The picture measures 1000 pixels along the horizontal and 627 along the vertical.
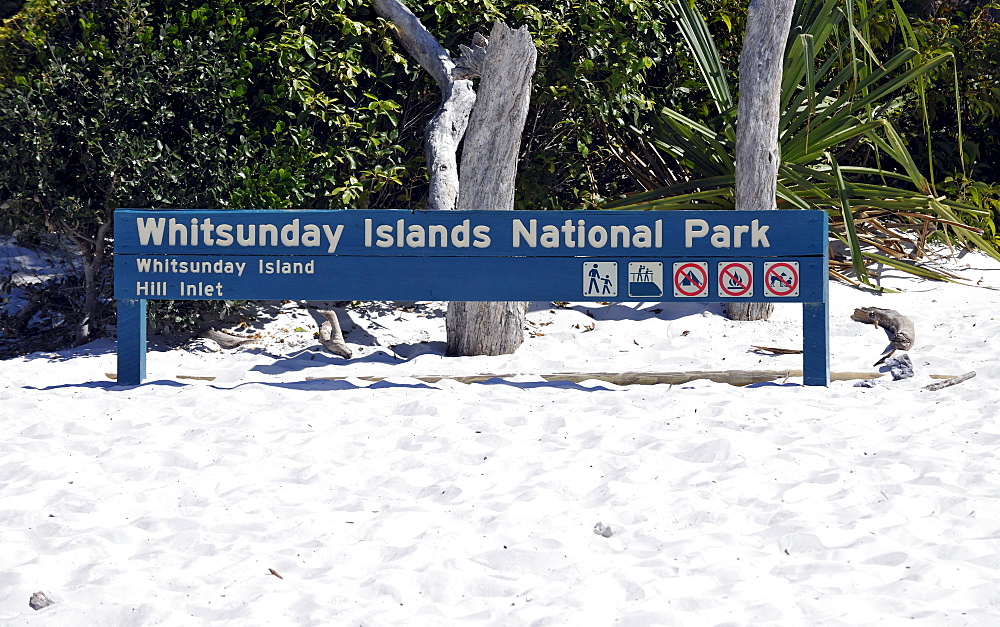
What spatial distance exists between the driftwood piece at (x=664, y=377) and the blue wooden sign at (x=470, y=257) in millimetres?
226

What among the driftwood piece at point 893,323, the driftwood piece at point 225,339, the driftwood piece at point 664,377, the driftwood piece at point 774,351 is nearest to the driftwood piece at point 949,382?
the driftwood piece at point 664,377

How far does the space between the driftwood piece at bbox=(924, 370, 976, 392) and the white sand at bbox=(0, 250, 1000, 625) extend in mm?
86

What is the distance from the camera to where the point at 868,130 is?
5992 millimetres

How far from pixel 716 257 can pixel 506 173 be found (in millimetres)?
1545

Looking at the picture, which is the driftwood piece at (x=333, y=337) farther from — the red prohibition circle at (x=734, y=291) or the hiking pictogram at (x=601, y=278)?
the red prohibition circle at (x=734, y=291)

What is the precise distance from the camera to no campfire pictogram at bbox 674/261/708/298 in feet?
14.9

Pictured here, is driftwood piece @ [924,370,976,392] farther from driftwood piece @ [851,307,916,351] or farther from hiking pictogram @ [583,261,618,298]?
hiking pictogram @ [583,261,618,298]

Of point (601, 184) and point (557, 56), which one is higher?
point (557, 56)

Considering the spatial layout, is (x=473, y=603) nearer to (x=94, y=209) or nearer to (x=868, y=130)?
(x=94, y=209)

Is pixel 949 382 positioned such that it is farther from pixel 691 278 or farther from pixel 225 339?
pixel 225 339

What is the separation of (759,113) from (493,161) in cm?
194

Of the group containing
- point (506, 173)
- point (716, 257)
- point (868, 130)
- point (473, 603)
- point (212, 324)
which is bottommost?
point (473, 603)

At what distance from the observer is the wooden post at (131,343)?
462cm

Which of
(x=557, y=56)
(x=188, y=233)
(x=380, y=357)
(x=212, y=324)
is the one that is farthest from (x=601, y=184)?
(x=188, y=233)
